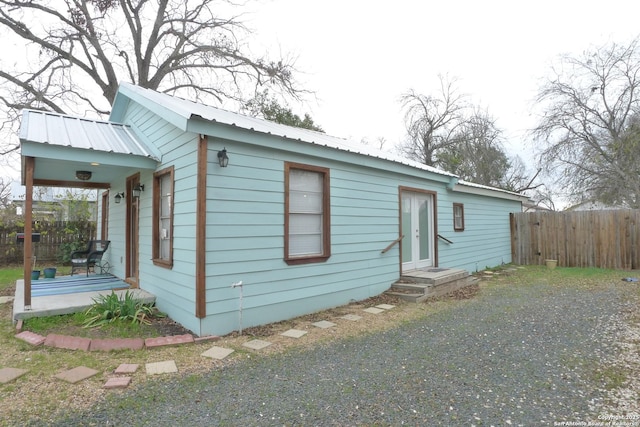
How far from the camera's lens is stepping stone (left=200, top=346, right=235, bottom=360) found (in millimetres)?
3738

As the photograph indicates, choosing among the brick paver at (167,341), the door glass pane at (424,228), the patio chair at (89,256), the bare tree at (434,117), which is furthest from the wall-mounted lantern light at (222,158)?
the bare tree at (434,117)

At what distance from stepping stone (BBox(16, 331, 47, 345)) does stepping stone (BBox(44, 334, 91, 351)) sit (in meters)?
0.06

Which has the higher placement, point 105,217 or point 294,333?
point 105,217

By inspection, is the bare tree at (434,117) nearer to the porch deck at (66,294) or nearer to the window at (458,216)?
the window at (458,216)

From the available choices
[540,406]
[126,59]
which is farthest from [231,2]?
[540,406]

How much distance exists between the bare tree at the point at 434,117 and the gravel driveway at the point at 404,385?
1896cm

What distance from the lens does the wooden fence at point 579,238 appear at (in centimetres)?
1022

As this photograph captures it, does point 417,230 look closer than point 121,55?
Yes

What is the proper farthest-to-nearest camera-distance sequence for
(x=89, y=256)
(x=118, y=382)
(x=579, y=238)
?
(x=579, y=238)
(x=89, y=256)
(x=118, y=382)

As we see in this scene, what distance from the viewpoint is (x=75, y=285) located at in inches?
258

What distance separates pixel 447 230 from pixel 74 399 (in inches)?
334

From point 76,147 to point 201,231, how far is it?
222 centimetres

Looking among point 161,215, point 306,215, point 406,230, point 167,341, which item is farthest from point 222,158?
point 406,230

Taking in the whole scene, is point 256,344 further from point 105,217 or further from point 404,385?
point 105,217
